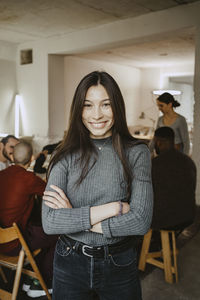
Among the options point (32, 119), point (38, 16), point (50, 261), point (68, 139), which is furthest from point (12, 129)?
point (68, 139)

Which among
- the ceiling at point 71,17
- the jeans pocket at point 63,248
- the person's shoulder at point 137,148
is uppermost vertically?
the ceiling at point 71,17

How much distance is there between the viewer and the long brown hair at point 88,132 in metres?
1.08

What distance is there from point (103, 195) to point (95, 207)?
0.19 feet

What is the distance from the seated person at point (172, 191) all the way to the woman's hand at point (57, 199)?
115cm

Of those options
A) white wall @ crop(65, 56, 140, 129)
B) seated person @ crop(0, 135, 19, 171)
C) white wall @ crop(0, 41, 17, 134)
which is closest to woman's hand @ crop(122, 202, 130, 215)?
seated person @ crop(0, 135, 19, 171)

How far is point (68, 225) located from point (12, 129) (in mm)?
5654

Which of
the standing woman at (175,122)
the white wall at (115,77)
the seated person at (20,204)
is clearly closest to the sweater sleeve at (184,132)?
the standing woman at (175,122)

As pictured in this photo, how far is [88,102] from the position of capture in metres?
1.10

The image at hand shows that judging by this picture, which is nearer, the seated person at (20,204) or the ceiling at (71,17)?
the seated person at (20,204)

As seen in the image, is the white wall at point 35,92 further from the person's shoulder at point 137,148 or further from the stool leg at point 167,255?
the person's shoulder at point 137,148

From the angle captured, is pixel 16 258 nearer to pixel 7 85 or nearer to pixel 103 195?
pixel 103 195

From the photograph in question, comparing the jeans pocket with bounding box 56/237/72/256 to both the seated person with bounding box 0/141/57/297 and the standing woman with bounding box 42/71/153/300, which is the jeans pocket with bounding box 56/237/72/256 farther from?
the seated person with bounding box 0/141/57/297

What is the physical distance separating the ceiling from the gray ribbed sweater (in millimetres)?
3178

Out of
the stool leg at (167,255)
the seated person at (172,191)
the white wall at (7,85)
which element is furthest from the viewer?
the white wall at (7,85)
